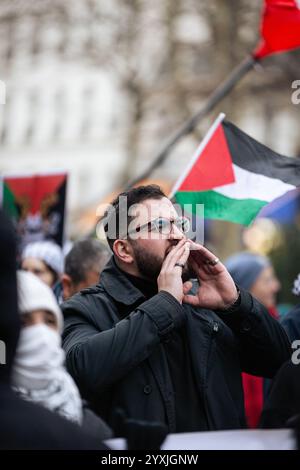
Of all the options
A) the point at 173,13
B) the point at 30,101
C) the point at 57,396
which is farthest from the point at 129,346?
the point at 30,101

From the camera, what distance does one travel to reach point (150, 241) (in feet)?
10.1

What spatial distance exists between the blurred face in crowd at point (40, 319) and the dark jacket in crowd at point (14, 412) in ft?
→ 0.57

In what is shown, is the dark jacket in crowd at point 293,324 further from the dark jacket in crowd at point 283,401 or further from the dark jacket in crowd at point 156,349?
the dark jacket in crowd at point 283,401

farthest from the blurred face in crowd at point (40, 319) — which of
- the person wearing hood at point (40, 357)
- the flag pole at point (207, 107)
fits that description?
the flag pole at point (207, 107)

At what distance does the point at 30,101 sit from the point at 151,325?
39.8m

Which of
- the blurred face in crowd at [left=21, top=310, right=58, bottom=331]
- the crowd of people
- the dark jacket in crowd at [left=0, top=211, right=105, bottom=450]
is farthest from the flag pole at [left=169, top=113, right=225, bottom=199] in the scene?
the dark jacket in crowd at [left=0, top=211, right=105, bottom=450]

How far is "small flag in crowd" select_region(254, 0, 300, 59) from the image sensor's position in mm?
4969

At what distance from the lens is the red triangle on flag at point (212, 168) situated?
4113 mm

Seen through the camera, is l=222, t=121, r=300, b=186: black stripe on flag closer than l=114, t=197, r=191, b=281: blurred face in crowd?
Result: No

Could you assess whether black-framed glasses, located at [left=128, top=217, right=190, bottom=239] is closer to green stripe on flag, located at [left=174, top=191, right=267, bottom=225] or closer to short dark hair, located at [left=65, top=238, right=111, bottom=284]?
green stripe on flag, located at [left=174, top=191, right=267, bottom=225]

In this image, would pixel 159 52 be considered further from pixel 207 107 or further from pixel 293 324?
pixel 293 324

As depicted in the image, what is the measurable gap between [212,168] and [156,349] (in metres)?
1.49

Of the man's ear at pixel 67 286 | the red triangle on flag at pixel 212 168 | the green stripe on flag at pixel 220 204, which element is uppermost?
the red triangle on flag at pixel 212 168
